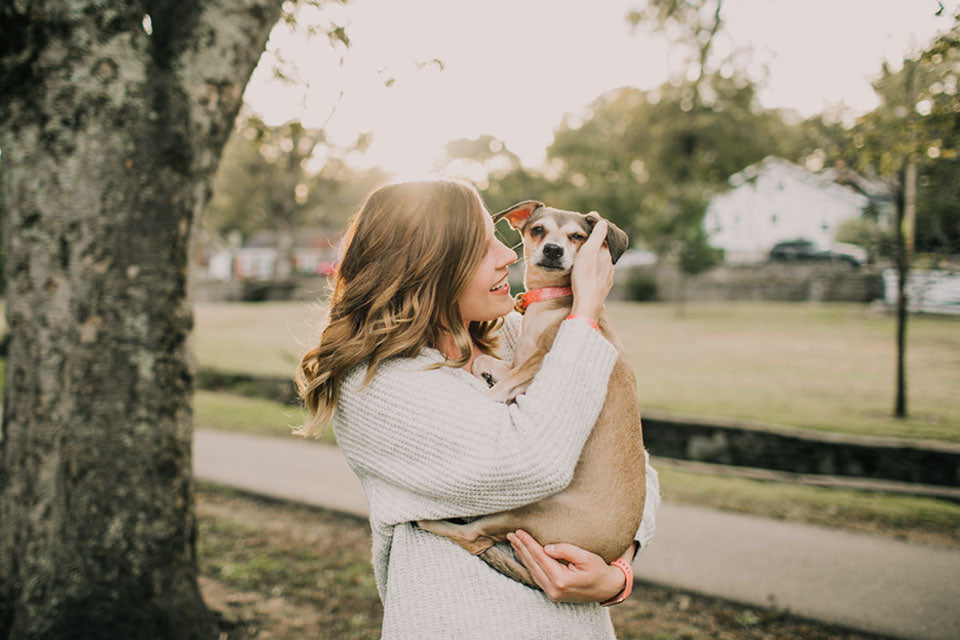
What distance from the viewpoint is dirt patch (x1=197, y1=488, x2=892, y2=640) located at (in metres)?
4.01

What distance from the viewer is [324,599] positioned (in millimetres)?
4395

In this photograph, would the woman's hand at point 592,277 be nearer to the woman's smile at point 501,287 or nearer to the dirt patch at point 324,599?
the woman's smile at point 501,287

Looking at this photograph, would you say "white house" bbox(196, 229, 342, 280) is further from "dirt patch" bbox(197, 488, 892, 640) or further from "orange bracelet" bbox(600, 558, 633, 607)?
"orange bracelet" bbox(600, 558, 633, 607)

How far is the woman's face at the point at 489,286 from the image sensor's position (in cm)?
201

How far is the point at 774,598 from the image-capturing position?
4.38 metres

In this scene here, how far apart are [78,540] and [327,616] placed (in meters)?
1.75

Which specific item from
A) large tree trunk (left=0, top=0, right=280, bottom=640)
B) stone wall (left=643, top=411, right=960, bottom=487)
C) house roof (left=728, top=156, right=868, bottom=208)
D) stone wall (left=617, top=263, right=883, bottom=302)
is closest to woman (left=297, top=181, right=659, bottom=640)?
large tree trunk (left=0, top=0, right=280, bottom=640)

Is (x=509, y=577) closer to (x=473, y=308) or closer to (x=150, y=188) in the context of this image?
(x=473, y=308)

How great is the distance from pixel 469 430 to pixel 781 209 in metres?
54.1

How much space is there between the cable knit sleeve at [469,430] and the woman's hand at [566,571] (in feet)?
0.55

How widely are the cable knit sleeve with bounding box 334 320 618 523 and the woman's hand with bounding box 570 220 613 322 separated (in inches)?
3.9

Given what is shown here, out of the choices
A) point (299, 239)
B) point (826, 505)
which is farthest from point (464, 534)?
point (299, 239)

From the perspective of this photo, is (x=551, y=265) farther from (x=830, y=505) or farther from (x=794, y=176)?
(x=794, y=176)

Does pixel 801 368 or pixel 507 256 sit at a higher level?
pixel 507 256
